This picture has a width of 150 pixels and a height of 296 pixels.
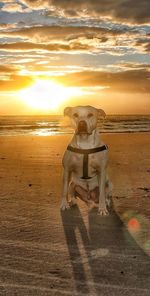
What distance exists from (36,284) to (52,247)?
1.22 metres

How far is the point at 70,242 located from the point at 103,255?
691 millimetres

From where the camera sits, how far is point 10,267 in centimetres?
523

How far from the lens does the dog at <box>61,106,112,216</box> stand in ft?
23.7

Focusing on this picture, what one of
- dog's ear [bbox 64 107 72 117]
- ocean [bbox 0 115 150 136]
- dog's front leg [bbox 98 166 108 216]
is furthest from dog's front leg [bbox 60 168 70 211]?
ocean [bbox 0 115 150 136]

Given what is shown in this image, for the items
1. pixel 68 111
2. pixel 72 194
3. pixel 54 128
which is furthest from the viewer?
pixel 54 128

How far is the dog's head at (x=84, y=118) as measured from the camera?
712cm

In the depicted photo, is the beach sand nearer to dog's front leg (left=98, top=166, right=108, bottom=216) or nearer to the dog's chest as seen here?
dog's front leg (left=98, top=166, right=108, bottom=216)

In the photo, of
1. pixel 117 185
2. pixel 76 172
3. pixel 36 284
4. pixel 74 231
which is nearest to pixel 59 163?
pixel 117 185

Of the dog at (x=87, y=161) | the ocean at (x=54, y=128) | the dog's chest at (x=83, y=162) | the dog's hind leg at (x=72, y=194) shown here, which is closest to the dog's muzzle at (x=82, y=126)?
the dog at (x=87, y=161)

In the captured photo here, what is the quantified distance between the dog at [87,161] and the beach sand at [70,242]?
0.29 m

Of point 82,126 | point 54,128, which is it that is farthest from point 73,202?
point 54,128

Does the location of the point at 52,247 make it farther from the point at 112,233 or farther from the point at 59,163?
the point at 59,163

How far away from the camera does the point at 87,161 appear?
7430mm

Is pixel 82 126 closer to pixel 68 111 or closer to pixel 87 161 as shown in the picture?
pixel 68 111
